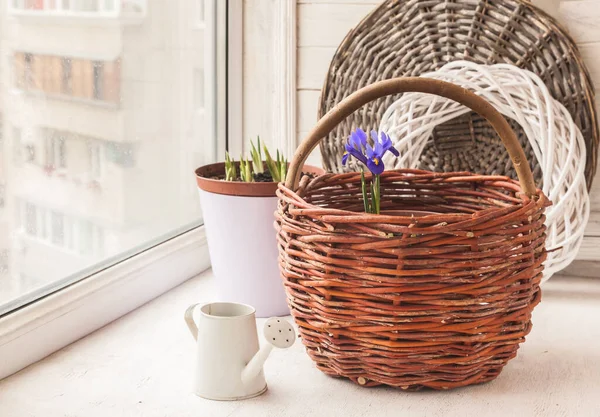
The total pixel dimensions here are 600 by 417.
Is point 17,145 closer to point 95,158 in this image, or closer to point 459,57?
point 95,158

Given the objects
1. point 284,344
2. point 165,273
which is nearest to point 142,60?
point 165,273

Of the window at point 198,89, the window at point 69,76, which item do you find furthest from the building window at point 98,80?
the window at point 198,89

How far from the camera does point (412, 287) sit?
2.55 ft

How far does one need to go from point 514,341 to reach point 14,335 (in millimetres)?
614

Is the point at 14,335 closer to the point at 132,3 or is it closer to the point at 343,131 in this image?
the point at 132,3

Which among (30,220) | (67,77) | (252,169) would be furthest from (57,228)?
(252,169)

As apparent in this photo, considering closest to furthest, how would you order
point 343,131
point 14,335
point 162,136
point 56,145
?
point 14,335 → point 56,145 → point 162,136 → point 343,131

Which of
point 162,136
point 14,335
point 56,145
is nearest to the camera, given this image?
point 14,335

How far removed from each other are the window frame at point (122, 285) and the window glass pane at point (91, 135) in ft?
0.08

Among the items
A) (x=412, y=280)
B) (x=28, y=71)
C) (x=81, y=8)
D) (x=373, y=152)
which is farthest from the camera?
(x=81, y=8)

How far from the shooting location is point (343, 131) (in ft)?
4.85

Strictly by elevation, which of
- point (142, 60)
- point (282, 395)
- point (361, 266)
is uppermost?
point (142, 60)

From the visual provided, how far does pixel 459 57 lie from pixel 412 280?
2.33ft

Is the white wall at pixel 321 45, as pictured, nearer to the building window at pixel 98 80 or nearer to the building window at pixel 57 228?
the building window at pixel 98 80
